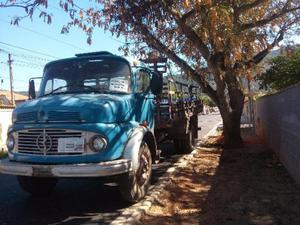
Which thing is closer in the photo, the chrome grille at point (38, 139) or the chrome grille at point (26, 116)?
the chrome grille at point (38, 139)

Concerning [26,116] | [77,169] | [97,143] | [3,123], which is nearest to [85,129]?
[97,143]

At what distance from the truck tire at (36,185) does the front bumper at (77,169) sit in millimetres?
1102

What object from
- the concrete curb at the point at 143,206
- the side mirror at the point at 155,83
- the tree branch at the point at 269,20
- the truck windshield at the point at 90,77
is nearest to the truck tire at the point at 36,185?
the truck windshield at the point at 90,77

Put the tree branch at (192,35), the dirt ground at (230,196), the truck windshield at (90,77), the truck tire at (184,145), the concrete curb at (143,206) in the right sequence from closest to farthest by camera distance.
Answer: the concrete curb at (143,206) < the dirt ground at (230,196) < the truck windshield at (90,77) < the tree branch at (192,35) < the truck tire at (184,145)

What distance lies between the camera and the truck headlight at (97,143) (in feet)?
21.7

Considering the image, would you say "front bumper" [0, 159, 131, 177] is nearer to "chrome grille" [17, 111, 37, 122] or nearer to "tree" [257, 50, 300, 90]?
"chrome grille" [17, 111, 37, 122]

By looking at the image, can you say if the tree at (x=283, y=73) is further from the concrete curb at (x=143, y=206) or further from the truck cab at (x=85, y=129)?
the truck cab at (x=85, y=129)

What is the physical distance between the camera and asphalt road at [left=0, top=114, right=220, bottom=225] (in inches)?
261

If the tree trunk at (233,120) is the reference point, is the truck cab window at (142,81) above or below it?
above

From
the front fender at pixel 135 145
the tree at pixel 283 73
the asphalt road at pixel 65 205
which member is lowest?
the asphalt road at pixel 65 205

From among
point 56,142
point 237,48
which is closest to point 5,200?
point 56,142

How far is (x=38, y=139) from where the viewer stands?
22.4 feet

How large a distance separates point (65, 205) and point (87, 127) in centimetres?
170

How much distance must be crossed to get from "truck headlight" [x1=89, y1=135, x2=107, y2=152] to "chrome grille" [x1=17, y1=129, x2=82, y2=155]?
0.22 metres
